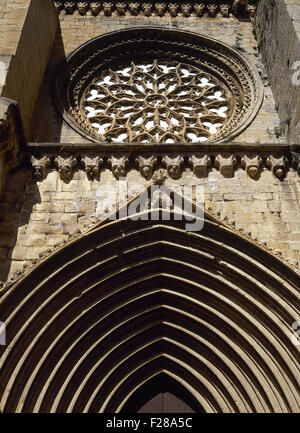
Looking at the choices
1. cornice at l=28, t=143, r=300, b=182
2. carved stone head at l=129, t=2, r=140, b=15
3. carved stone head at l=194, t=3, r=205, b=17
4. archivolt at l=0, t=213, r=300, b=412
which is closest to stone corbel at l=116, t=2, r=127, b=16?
carved stone head at l=129, t=2, r=140, b=15

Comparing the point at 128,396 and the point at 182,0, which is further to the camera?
the point at 182,0

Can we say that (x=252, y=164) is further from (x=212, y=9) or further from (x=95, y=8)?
(x=95, y=8)

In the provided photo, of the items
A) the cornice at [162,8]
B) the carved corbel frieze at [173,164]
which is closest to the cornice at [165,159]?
the carved corbel frieze at [173,164]

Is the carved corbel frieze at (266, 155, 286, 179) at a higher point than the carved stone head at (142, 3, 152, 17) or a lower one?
lower

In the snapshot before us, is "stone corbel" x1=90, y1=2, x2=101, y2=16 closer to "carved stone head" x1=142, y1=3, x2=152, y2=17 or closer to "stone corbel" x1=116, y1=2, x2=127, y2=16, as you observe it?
"stone corbel" x1=116, y1=2, x2=127, y2=16

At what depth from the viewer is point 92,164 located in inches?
296

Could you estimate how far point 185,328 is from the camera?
7043 mm

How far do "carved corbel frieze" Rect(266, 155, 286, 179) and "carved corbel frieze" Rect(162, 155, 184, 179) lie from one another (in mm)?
1207

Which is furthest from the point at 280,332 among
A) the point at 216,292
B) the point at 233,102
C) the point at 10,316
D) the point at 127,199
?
the point at 233,102

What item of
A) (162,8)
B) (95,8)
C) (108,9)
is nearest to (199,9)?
(162,8)

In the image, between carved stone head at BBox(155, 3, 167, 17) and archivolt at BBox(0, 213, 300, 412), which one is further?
carved stone head at BBox(155, 3, 167, 17)

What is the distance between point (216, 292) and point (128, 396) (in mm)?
1649

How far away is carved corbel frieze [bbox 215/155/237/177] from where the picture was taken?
755cm
